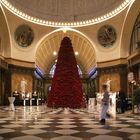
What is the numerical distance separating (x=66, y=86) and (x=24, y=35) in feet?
39.9

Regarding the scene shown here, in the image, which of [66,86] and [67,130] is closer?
[67,130]

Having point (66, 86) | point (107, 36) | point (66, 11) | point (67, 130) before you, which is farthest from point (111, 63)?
point (67, 130)

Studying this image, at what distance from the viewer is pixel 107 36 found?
28.0 metres

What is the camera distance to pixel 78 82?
1778cm

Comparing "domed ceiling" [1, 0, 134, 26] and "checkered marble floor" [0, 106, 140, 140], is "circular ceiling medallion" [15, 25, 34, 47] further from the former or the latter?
"checkered marble floor" [0, 106, 140, 140]

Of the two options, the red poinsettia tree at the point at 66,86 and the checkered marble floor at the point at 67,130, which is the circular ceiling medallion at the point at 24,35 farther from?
the checkered marble floor at the point at 67,130

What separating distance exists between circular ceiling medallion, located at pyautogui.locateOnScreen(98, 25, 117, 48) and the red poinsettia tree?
1036cm

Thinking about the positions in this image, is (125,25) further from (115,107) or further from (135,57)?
(115,107)

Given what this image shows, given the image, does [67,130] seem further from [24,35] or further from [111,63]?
[24,35]

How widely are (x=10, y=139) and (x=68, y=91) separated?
41.4 ft

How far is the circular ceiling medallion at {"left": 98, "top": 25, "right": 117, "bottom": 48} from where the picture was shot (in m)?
27.4

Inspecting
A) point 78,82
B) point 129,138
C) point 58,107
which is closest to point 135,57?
point 78,82

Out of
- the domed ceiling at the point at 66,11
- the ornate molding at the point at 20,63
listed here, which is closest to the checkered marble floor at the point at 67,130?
the ornate molding at the point at 20,63

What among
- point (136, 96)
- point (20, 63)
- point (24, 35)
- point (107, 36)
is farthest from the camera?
point (20, 63)
